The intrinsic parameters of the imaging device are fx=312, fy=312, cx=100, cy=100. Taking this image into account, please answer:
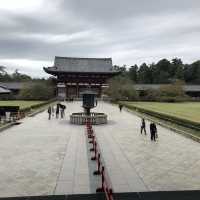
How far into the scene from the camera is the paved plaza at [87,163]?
30.9ft

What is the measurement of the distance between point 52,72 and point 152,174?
211 ft

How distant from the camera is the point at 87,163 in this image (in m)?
12.4

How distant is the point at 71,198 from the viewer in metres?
8.34

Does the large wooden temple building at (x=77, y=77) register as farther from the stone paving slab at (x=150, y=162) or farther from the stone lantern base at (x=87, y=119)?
the stone paving slab at (x=150, y=162)

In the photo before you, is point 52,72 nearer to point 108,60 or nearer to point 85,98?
point 108,60

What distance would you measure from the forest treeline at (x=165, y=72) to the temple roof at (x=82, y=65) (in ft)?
93.5

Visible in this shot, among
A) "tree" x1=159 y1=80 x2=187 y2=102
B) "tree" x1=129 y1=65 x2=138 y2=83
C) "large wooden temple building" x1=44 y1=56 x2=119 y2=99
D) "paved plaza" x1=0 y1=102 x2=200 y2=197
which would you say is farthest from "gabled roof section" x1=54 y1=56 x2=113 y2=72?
"paved plaza" x1=0 y1=102 x2=200 y2=197

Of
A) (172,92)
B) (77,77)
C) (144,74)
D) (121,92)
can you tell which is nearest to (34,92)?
(77,77)

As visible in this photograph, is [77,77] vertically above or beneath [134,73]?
beneath

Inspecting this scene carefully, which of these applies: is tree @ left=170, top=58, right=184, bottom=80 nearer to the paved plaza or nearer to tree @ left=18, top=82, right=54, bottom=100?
tree @ left=18, top=82, right=54, bottom=100

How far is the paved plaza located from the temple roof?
5558cm

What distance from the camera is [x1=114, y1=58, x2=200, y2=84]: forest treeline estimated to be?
112062 mm

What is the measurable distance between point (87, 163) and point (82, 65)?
6677cm

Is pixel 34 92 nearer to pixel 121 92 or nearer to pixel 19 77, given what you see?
pixel 121 92
